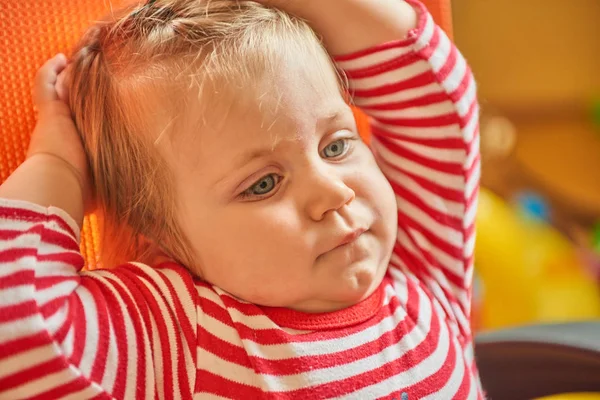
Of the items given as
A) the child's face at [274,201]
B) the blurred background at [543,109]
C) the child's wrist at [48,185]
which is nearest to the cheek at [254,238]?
the child's face at [274,201]

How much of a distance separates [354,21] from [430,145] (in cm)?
15

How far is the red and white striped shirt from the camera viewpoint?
1.74 ft

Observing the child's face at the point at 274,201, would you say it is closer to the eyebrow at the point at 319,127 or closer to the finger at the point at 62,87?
the eyebrow at the point at 319,127

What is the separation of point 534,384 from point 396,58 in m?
0.39

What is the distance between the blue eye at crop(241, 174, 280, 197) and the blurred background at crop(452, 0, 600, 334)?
106cm

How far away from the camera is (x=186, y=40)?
1.94 ft

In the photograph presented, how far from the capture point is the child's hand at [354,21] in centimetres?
67

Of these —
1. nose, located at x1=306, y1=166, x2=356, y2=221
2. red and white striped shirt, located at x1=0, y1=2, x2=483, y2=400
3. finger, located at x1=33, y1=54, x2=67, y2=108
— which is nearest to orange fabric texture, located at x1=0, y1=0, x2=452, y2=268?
finger, located at x1=33, y1=54, x2=67, y2=108

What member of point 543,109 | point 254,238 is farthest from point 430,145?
point 543,109

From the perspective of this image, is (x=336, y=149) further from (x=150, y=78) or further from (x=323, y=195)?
(x=150, y=78)

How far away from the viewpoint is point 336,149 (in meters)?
0.63

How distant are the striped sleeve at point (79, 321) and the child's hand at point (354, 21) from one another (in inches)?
10.7

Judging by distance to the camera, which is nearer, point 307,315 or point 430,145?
point 307,315

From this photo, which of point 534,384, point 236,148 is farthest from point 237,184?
point 534,384
